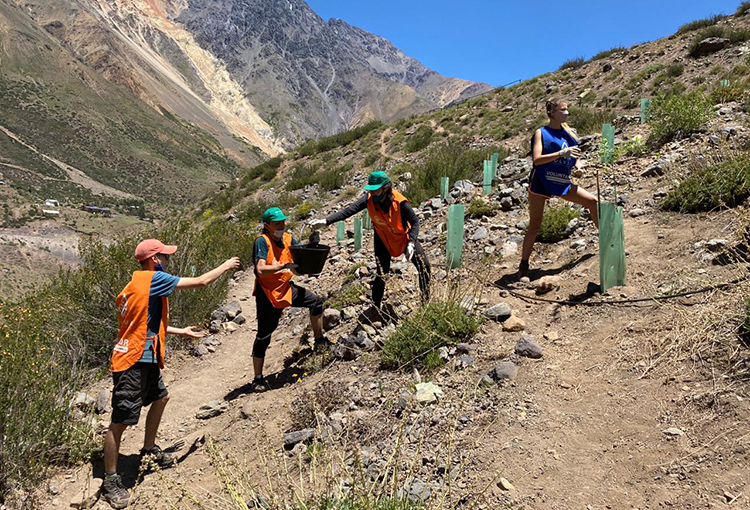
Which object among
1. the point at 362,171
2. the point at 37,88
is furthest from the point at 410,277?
the point at 37,88

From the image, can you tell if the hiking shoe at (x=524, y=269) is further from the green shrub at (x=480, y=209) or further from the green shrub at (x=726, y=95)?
the green shrub at (x=726, y=95)

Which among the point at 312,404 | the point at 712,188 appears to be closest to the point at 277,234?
the point at 312,404

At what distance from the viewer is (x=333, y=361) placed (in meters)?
4.82

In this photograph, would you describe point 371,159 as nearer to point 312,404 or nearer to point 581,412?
point 312,404

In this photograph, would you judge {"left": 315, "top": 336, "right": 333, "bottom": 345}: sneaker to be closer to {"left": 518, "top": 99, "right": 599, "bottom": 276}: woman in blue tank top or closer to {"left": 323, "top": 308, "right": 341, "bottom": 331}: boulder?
{"left": 323, "top": 308, "right": 341, "bottom": 331}: boulder

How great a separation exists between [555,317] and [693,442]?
1788mm

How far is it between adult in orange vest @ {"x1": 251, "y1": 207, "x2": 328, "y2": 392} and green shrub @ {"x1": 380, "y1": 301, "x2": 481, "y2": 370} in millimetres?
1128

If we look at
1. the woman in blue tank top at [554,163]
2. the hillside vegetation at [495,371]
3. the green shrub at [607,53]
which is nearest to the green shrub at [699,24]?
the green shrub at [607,53]

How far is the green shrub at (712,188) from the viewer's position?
495cm

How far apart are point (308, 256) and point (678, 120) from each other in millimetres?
6733

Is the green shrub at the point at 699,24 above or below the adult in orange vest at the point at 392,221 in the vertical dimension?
above

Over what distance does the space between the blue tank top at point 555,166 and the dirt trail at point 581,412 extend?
950 millimetres

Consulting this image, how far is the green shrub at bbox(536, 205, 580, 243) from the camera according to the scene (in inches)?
236

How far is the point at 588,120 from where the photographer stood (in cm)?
1296
